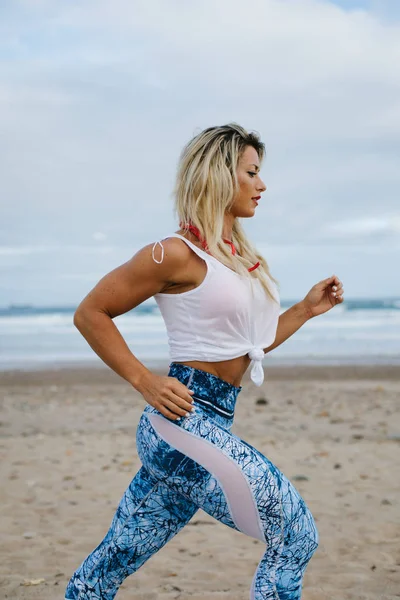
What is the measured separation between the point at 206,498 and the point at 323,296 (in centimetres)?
112

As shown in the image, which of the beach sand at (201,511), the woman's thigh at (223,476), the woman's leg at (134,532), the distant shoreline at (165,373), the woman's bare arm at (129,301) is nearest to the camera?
the woman's thigh at (223,476)

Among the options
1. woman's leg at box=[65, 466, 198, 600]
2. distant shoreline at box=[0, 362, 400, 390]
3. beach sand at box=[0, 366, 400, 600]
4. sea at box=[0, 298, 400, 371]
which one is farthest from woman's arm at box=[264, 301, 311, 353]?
sea at box=[0, 298, 400, 371]

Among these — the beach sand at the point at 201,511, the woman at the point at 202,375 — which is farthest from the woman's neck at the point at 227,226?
the beach sand at the point at 201,511

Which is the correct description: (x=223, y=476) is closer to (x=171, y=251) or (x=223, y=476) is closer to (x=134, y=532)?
(x=134, y=532)

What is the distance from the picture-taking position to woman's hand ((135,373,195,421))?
2.65 m

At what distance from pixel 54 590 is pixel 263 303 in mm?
2594

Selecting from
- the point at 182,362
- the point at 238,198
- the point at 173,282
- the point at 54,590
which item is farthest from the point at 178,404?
the point at 54,590

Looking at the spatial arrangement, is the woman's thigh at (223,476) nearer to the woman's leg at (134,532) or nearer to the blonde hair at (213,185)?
the woman's leg at (134,532)

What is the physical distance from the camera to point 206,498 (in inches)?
103

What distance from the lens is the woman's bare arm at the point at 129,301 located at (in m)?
2.70

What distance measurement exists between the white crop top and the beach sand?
2.12 m

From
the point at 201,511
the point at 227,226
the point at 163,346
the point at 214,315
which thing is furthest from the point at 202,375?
the point at 163,346

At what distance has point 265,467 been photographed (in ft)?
8.52

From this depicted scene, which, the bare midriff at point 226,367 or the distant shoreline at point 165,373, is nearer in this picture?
the bare midriff at point 226,367
